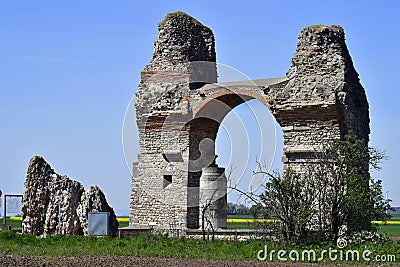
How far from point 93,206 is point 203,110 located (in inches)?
175

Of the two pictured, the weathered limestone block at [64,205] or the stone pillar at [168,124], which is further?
the stone pillar at [168,124]

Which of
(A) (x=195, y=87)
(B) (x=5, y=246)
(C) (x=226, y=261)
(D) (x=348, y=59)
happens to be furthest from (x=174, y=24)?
(C) (x=226, y=261)

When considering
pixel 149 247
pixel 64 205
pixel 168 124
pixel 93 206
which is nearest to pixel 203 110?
pixel 168 124

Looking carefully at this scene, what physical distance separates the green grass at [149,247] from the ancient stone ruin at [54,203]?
105 inches

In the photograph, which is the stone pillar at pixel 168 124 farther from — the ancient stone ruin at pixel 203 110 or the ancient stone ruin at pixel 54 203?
the ancient stone ruin at pixel 54 203

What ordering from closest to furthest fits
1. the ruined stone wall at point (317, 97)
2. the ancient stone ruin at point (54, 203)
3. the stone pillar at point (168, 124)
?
the ruined stone wall at point (317, 97) < the ancient stone ruin at point (54, 203) < the stone pillar at point (168, 124)

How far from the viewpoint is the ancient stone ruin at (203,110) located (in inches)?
788

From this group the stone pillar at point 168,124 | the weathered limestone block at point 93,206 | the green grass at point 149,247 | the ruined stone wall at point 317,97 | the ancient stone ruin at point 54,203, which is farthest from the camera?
the stone pillar at point 168,124

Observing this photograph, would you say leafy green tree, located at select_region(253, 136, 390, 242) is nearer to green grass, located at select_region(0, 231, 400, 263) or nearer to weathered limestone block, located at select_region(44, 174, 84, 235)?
green grass, located at select_region(0, 231, 400, 263)

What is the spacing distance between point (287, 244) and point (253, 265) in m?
4.00

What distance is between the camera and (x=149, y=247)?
16.6 meters

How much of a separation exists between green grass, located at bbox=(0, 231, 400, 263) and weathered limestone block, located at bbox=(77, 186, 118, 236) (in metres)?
2.28

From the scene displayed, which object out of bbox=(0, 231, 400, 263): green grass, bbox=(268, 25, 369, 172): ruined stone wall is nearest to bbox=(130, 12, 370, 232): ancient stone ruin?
bbox=(268, 25, 369, 172): ruined stone wall

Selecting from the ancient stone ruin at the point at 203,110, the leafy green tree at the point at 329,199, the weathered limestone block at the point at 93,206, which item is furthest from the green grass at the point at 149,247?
the ancient stone ruin at the point at 203,110
